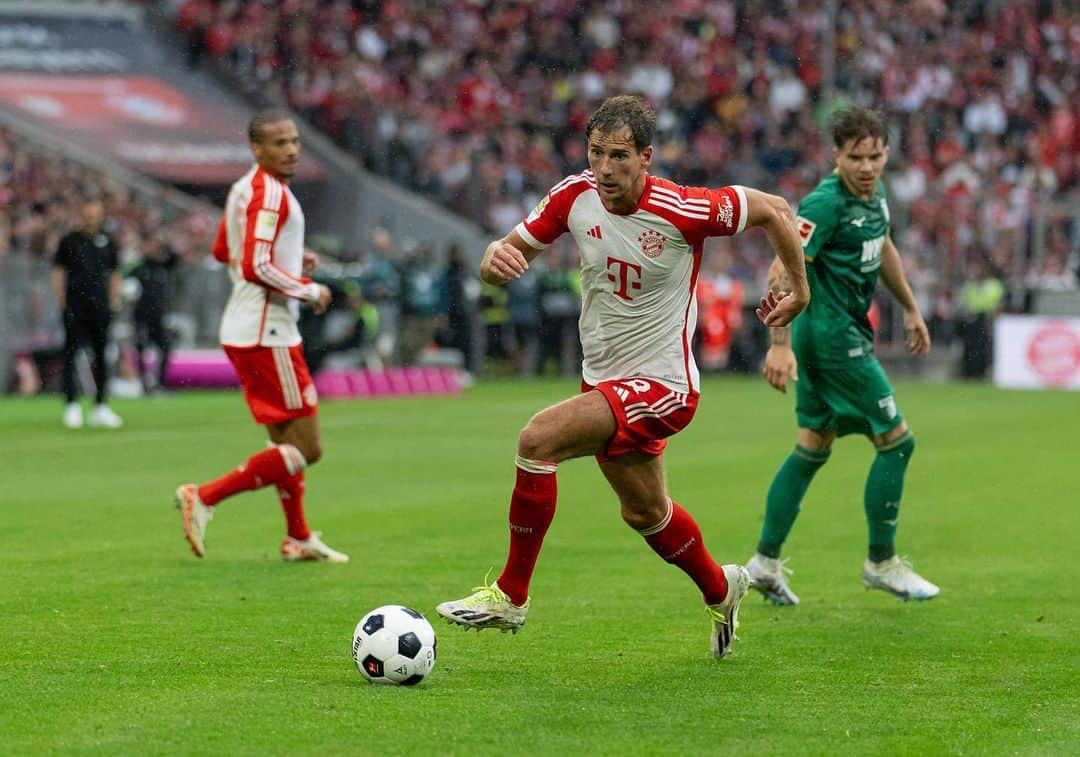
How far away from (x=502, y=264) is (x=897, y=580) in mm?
2837

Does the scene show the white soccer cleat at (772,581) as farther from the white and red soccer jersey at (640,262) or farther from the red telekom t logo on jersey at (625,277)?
the red telekom t logo on jersey at (625,277)

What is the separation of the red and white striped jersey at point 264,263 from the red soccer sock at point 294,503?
0.69m

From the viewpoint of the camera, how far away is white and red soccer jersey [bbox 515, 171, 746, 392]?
21.6 feet

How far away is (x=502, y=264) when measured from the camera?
20.8 ft

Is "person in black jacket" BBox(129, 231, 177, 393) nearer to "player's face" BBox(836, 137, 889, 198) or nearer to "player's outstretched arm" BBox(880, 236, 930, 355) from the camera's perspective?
"player's outstretched arm" BBox(880, 236, 930, 355)

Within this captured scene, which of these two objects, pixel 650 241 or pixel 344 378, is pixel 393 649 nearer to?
pixel 650 241

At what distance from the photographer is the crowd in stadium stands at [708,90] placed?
104 ft

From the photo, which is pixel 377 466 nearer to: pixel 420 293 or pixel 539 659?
pixel 539 659

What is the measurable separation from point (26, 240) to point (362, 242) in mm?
7821

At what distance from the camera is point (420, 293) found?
88.2ft

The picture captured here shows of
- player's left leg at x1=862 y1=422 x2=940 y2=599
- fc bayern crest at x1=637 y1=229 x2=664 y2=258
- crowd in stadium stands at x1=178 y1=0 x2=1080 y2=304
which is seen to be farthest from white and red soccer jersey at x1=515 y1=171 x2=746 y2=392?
crowd in stadium stands at x1=178 y1=0 x2=1080 y2=304

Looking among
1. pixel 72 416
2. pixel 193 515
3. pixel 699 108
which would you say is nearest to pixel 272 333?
pixel 193 515

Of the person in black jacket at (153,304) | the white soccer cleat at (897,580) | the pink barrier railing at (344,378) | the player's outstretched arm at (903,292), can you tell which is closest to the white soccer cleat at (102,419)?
the person in black jacket at (153,304)

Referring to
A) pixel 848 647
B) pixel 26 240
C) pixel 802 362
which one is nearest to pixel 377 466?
pixel 802 362
